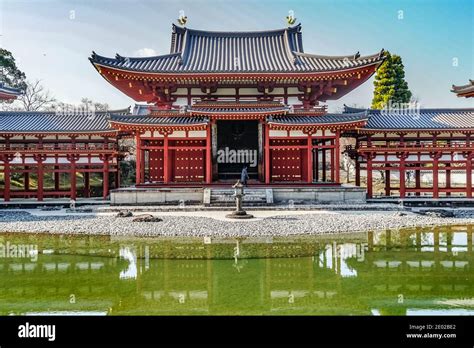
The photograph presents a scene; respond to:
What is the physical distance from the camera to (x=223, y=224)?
14.1 m

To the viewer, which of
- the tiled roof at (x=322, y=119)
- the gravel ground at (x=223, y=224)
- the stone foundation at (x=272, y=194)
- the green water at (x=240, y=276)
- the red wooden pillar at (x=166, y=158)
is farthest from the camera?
the red wooden pillar at (x=166, y=158)

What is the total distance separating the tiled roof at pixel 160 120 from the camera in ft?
64.3

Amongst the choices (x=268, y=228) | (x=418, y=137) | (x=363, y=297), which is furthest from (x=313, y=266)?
(x=418, y=137)

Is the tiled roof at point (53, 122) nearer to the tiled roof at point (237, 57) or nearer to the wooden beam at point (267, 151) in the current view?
the tiled roof at point (237, 57)

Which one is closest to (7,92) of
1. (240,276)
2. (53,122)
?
(53,122)

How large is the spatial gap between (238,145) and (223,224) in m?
9.90

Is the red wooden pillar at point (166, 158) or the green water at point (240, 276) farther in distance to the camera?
the red wooden pillar at point (166, 158)

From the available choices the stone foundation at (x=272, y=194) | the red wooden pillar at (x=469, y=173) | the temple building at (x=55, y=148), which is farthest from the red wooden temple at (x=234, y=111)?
the red wooden pillar at (x=469, y=173)

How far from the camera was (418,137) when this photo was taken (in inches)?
851

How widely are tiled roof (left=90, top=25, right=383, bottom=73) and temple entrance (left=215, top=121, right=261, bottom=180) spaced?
392 centimetres

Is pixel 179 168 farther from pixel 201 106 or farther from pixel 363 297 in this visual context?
pixel 363 297

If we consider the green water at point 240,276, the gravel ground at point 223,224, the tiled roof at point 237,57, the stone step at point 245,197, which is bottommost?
the green water at point 240,276

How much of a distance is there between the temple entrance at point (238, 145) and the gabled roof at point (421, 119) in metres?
7.10
